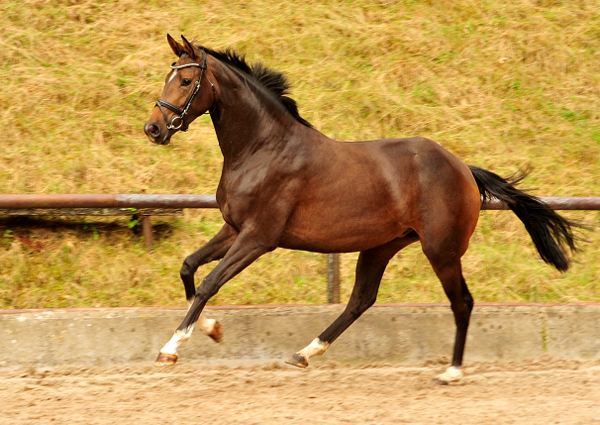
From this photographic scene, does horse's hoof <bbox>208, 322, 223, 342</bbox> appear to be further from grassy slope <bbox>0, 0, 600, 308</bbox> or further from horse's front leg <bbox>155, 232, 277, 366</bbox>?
grassy slope <bbox>0, 0, 600, 308</bbox>

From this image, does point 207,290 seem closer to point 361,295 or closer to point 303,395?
point 303,395

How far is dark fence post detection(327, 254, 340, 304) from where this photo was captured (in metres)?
5.31

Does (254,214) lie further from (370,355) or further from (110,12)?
(110,12)

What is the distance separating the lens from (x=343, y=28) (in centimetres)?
931

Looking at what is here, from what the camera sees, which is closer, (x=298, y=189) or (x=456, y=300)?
(x=298, y=189)

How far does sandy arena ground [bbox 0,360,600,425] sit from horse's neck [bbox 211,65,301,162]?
1.57 m

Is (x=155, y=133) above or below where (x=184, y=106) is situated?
below

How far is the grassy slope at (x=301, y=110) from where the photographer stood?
19.3 ft

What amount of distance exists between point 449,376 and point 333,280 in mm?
1211

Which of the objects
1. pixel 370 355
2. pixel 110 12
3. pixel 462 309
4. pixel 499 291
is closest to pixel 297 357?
pixel 370 355

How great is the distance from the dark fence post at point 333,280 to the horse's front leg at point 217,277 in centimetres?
112

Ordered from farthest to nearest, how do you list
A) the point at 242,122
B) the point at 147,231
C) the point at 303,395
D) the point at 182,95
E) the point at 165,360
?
1. the point at 147,231
2. the point at 242,122
3. the point at 303,395
4. the point at 182,95
5. the point at 165,360

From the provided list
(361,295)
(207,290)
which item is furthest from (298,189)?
(361,295)

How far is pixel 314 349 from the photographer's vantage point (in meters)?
4.61
